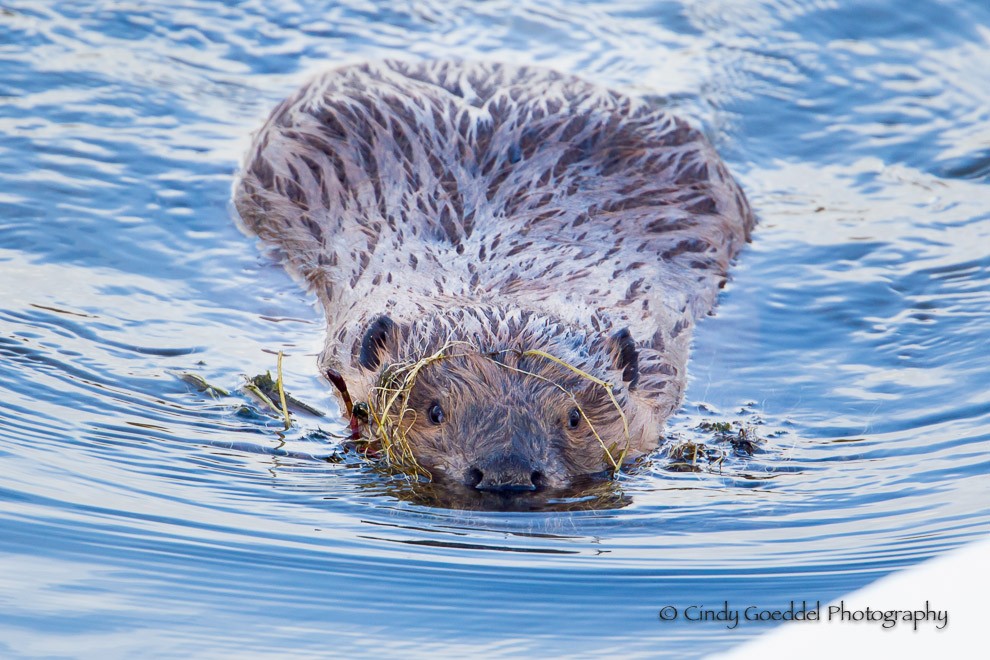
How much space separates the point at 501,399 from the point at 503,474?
1.16 ft

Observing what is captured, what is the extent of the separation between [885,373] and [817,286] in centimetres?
103

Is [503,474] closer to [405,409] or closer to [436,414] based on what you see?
[436,414]

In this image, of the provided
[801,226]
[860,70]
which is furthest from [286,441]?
[860,70]

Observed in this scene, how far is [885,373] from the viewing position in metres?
6.48

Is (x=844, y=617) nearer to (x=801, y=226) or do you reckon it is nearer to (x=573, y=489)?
(x=573, y=489)

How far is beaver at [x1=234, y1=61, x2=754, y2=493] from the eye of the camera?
508 centimetres

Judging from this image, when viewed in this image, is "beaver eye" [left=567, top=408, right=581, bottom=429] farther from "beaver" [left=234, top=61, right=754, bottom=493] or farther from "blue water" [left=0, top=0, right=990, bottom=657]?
"blue water" [left=0, top=0, right=990, bottom=657]

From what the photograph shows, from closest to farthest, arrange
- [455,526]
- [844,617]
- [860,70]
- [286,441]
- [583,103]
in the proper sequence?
[844,617] < [455,526] < [286,441] < [583,103] < [860,70]

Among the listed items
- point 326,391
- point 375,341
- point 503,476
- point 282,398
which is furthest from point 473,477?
point 326,391

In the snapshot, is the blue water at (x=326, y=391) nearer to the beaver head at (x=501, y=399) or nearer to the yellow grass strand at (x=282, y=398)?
the yellow grass strand at (x=282, y=398)

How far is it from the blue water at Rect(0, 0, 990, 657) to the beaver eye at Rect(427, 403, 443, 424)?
1.17 ft

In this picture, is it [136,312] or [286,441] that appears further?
[136,312]

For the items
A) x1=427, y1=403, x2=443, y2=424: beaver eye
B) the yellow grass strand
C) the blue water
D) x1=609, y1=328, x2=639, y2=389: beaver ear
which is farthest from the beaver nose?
the yellow grass strand

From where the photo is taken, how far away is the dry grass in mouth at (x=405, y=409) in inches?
200
